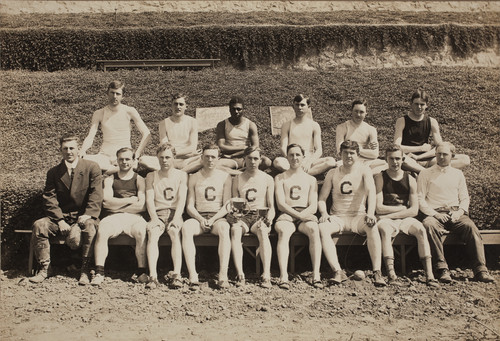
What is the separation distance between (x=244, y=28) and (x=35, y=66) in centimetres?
545

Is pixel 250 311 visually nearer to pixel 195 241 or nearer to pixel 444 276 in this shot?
pixel 195 241

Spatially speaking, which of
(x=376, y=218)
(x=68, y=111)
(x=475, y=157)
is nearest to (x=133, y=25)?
(x=68, y=111)

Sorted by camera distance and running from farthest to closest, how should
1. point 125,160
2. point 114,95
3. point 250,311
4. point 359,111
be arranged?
1. point 114,95
2. point 359,111
3. point 125,160
4. point 250,311

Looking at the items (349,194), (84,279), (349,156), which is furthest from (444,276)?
(84,279)

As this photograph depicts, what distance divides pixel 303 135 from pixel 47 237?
11.0ft

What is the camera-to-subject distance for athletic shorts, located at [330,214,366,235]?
6410 millimetres

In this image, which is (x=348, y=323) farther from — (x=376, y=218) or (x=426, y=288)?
(x=376, y=218)

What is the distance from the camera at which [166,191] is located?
21.7ft

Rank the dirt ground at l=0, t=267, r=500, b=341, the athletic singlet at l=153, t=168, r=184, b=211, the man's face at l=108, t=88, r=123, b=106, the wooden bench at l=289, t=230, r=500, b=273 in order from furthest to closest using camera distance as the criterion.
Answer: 1. the man's face at l=108, t=88, r=123, b=106
2. the athletic singlet at l=153, t=168, r=184, b=211
3. the wooden bench at l=289, t=230, r=500, b=273
4. the dirt ground at l=0, t=267, r=500, b=341

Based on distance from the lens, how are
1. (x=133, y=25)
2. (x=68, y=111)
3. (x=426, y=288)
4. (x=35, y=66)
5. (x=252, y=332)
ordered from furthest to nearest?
1. (x=133, y=25)
2. (x=35, y=66)
3. (x=68, y=111)
4. (x=426, y=288)
5. (x=252, y=332)

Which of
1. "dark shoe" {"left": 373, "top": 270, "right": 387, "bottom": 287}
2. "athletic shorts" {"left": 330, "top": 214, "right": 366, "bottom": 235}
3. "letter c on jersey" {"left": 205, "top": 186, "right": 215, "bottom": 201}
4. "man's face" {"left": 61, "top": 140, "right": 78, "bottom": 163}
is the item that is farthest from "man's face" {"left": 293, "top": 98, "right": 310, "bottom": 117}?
"man's face" {"left": 61, "top": 140, "right": 78, "bottom": 163}

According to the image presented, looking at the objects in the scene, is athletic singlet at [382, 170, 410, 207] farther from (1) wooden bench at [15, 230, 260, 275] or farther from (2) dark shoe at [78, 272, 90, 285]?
(2) dark shoe at [78, 272, 90, 285]

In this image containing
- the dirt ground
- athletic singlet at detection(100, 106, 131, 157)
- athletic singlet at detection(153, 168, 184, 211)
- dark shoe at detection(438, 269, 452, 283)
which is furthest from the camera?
athletic singlet at detection(100, 106, 131, 157)

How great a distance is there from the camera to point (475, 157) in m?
10.0
